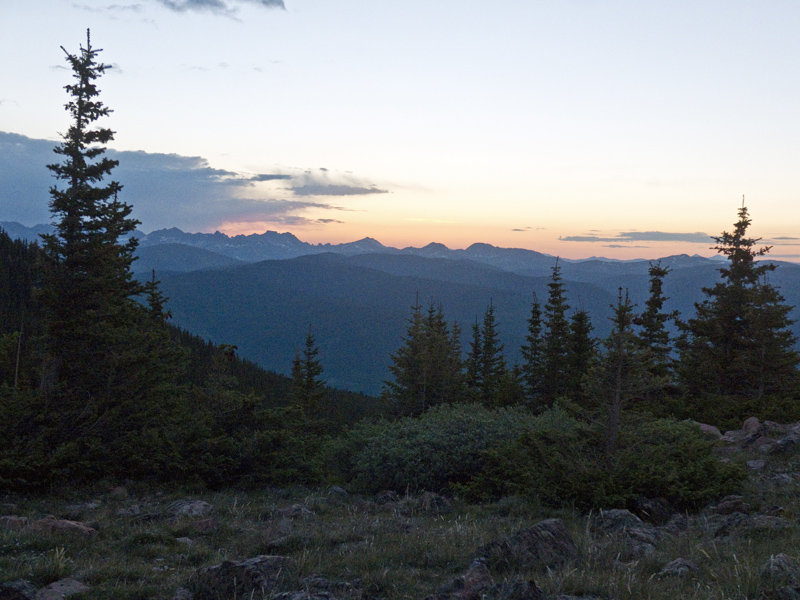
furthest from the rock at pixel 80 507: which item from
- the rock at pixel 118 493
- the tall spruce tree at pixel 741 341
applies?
the tall spruce tree at pixel 741 341

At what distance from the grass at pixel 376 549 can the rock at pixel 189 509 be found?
184 millimetres

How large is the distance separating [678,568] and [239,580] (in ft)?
13.7

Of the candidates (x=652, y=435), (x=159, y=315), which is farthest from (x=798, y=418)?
(x=159, y=315)

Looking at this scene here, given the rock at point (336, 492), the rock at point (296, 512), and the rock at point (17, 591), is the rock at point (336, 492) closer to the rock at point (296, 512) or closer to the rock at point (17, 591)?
the rock at point (296, 512)

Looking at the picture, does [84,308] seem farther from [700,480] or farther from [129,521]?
[700,480]

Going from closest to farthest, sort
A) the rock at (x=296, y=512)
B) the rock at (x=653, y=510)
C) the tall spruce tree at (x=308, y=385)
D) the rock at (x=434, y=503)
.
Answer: the rock at (x=653, y=510) → the rock at (x=296, y=512) → the rock at (x=434, y=503) → the tall spruce tree at (x=308, y=385)

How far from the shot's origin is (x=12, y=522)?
710 centimetres

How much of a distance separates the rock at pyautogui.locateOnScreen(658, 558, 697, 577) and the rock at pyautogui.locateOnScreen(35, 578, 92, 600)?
5388 millimetres

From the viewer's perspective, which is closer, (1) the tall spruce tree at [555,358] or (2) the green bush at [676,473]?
(2) the green bush at [676,473]

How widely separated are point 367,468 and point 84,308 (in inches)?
384

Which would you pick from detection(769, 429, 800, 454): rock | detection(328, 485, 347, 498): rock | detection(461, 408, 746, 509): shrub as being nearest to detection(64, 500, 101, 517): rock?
detection(328, 485, 347, 498): rock

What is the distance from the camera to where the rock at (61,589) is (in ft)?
13.8

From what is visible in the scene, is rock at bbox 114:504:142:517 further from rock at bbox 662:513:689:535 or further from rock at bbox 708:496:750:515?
rock at bbox 708:496:750:515

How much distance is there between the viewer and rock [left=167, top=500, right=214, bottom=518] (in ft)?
26.9
